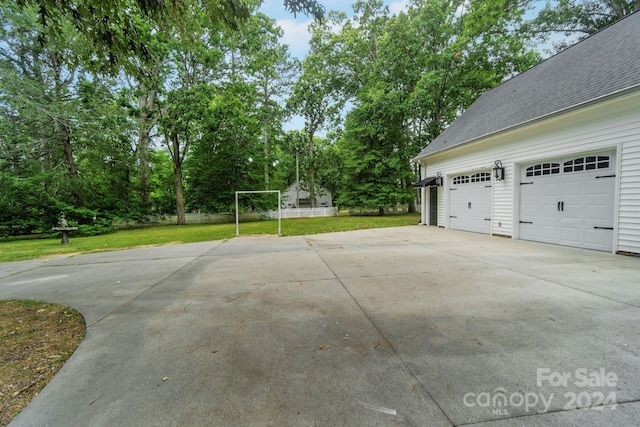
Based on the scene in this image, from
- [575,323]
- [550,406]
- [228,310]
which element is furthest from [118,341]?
[575,323]

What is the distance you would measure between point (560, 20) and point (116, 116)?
25585 millimetres

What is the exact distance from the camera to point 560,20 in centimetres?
1502

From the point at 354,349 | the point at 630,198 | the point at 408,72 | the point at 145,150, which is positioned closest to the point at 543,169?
the point at 630,198

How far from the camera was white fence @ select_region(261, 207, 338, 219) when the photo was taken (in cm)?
2247

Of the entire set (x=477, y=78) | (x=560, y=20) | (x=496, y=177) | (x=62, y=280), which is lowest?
(x=62, y=280)

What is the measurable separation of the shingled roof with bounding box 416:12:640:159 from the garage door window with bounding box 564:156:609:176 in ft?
4.19

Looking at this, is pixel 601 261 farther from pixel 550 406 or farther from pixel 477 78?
pixel 477 78

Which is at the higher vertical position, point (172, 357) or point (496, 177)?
point (496, 177)

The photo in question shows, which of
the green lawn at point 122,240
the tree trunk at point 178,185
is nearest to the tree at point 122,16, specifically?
the green lawn at point 122,240

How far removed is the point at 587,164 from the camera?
626 cm

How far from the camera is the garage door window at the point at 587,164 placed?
19.5 ft

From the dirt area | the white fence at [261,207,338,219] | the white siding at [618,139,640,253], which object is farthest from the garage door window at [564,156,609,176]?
the white fence at [261,207,338,219]

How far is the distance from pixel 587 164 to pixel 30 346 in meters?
10.0

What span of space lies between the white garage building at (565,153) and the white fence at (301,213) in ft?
47.1
